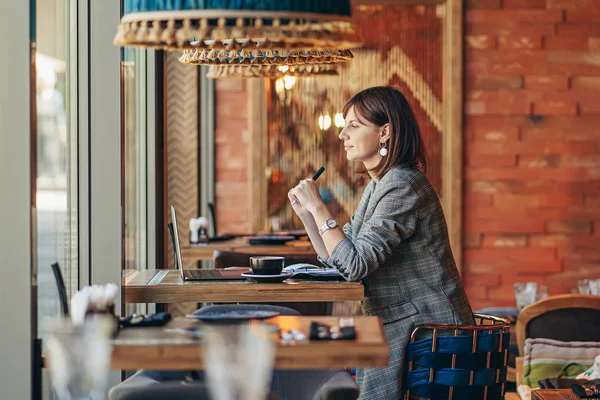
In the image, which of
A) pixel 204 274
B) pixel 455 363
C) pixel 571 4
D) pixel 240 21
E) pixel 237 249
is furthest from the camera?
pixel 571 4

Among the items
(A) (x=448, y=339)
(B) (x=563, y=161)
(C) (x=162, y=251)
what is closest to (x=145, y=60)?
(C) (x=162, y=251)

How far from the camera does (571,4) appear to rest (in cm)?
681

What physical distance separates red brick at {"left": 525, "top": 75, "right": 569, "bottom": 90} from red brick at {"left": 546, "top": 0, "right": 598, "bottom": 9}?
1.70 feet

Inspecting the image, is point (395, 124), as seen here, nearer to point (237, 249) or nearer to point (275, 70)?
point (275, 70)

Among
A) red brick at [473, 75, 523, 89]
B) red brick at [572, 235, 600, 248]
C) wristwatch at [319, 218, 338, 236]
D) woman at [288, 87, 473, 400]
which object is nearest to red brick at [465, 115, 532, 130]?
red brick at [473, 75, 523, 89]

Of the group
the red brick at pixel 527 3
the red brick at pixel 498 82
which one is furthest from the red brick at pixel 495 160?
the red brick at pixel 527 3

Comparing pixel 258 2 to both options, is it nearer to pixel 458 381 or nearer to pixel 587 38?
pixel 458 381

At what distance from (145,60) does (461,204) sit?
2849 mm

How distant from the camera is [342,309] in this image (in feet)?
22.7

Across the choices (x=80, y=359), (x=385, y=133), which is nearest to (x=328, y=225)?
(x=385, y=133)

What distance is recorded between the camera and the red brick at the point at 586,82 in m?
6.86

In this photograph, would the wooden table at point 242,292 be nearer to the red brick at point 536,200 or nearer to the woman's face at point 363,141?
the woman's face at point 363,141

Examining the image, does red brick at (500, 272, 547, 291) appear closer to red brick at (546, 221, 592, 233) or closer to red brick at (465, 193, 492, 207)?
red brick at (546, 221, 592, 233)

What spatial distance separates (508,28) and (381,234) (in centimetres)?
420
